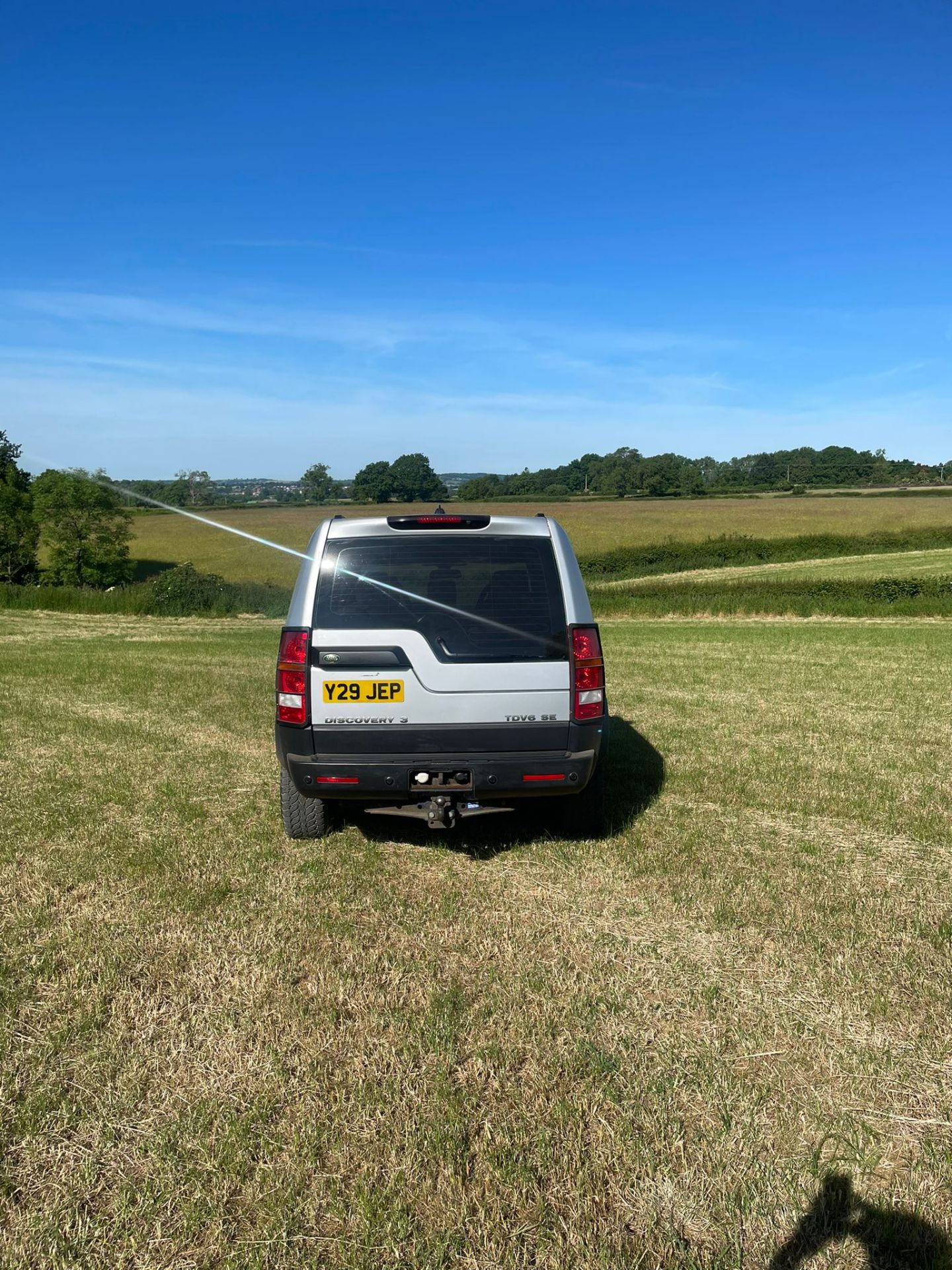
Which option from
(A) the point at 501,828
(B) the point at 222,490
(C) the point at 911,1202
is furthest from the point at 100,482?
(C) the point at 911,1202

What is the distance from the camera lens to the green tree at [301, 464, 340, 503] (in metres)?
65.5

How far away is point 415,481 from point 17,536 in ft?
86.0

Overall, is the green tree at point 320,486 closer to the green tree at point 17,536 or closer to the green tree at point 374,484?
the green tree at point 374,484

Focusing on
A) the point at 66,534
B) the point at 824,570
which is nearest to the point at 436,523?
the point at 824,570

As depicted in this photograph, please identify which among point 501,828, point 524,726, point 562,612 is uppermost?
point 562,612

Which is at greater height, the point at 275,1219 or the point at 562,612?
the point at 562,612

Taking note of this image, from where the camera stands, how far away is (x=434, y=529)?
4996mm

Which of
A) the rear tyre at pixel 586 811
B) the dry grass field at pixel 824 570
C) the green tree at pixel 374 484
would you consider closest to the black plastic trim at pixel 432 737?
the rear tyre at pixel 586 811

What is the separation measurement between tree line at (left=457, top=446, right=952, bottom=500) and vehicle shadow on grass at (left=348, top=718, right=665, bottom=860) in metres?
78.5

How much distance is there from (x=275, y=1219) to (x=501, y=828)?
3503mm

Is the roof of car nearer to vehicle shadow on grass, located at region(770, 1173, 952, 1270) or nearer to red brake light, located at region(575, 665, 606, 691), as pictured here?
red brake light, located at region(575, 665, 606, 691)

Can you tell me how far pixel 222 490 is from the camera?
64.4 meters

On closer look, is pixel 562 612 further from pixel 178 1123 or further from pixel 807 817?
pixel 178 1123

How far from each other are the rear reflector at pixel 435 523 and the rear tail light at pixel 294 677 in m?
0.81
